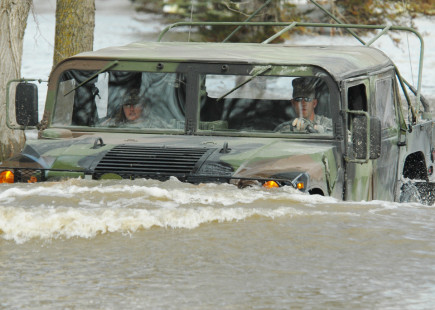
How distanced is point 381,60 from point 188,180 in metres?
2.87

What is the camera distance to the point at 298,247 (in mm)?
7117

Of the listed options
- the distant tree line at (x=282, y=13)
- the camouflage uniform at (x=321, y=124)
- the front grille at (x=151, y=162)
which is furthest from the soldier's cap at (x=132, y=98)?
the distant tree line at (x=282, y=13)

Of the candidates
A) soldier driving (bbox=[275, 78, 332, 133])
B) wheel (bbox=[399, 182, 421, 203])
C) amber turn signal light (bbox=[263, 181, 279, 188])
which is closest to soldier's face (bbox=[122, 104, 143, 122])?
soldier driving (bbox=[275, 78, 332, 133])

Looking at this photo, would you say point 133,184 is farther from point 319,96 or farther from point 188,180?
point 319,96

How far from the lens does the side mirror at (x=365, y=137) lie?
7945mm

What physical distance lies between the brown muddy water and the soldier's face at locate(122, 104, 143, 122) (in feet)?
3.46

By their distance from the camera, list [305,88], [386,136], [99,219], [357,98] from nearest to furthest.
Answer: [99,219]
[305,88]
[357,98]
[386,136]

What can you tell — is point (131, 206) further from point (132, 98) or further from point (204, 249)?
point (132, 98)

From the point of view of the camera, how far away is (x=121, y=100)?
8719 millimetres

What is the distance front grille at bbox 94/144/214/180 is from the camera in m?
7.79

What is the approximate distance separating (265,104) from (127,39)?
2638 centimetres

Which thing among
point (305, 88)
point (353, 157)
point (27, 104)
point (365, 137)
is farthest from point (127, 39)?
point (365, 137)

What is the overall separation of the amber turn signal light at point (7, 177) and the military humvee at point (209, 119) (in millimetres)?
36

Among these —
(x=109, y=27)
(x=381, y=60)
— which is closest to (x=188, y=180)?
(x=381, y=60)
